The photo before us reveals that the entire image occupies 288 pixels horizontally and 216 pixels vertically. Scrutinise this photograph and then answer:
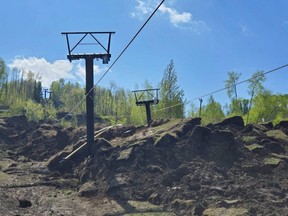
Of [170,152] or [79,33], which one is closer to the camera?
[170,152]

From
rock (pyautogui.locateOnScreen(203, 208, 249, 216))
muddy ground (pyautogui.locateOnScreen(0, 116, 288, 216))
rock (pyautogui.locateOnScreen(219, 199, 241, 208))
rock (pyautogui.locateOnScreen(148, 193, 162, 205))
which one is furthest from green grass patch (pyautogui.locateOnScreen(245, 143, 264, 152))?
rock (pyautogui.locateOnScreen(203, 208, 249, 216))

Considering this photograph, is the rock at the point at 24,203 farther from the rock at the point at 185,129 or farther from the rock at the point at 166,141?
the rock at the point at 185,129

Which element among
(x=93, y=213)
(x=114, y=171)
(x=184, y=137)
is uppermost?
(x=184, y=137)

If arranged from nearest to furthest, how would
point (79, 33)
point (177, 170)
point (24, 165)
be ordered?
point (177, 170) < point (79, 33) < point (24, 165)

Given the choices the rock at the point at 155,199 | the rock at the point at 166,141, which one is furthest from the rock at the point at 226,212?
the rock at the point at 166,141

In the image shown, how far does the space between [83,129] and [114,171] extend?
13.6 meters

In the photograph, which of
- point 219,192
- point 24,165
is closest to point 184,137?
point 219,192

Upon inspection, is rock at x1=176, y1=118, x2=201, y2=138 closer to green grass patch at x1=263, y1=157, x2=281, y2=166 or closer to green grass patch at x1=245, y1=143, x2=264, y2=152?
green grass patch at x1=245, y1=143, x2=264, y2=152

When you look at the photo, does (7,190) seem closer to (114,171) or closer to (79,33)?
(114,171)

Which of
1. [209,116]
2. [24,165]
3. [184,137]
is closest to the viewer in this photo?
[184,137]

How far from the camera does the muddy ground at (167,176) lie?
1219 cm

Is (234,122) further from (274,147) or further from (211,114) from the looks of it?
(211,114)

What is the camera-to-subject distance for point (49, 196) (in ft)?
49.5

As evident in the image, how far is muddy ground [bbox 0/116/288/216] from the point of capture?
1219 centimetres
